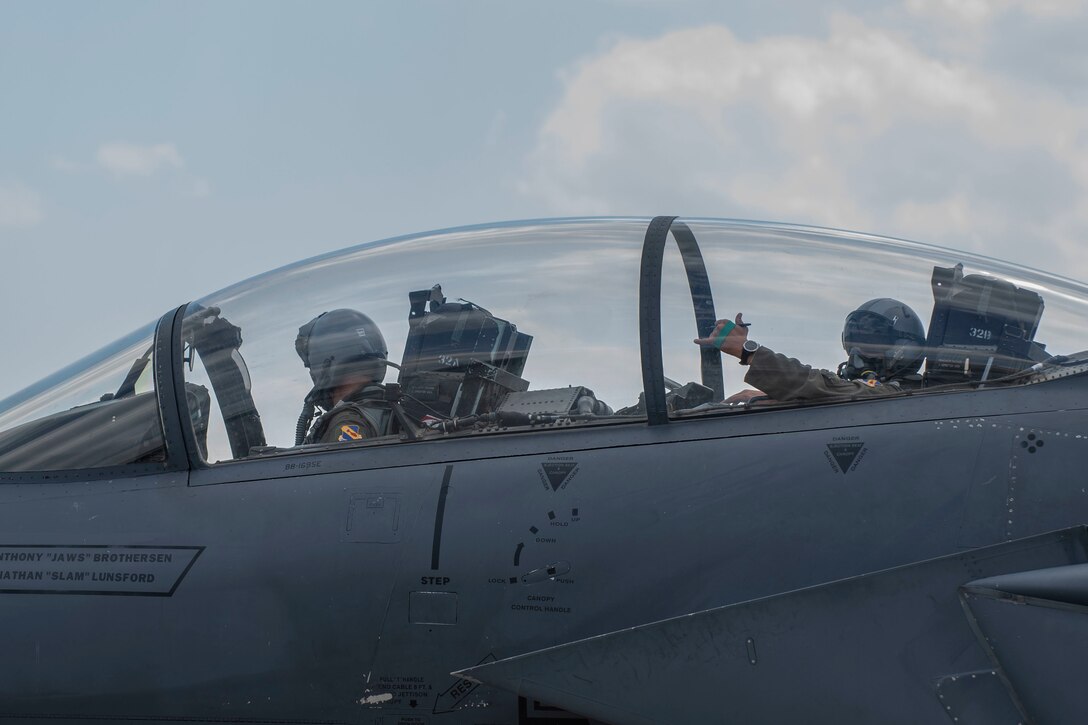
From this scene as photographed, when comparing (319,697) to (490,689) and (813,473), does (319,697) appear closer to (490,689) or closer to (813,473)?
(490,689)

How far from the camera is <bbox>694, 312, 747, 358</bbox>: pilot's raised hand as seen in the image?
4.24 meters

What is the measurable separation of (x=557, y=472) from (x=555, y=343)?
0.67 metres

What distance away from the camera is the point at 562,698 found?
3.50 meters

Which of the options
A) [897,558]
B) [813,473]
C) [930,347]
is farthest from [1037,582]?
[930,347]

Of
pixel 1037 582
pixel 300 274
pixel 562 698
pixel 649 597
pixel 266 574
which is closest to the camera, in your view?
pixel 1037 582

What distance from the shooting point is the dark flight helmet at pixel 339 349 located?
461 cm

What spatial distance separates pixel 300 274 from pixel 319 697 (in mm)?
2039

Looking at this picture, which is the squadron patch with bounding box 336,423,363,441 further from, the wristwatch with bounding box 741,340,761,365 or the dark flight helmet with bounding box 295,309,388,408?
the wristwatch with bounding box 741,340,761,365

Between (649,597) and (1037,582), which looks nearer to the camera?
(1037,582)

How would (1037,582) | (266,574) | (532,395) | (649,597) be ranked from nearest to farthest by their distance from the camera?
(1037,582)
(649,597)
(266,574)
(532,395)

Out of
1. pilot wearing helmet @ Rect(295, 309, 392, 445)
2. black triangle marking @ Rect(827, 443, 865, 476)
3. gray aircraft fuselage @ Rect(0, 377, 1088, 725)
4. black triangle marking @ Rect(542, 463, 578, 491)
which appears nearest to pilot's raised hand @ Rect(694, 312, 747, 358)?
gray aircraft fuselage @ Rect(0, 377, 1088, 725)

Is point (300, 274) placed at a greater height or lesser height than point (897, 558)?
greater

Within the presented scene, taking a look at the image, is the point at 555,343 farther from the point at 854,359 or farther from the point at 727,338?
the point at 854,359

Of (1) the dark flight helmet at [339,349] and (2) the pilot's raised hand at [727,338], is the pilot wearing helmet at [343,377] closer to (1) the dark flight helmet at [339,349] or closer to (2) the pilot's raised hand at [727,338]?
(1) the dark flight helmet at [339,349]
